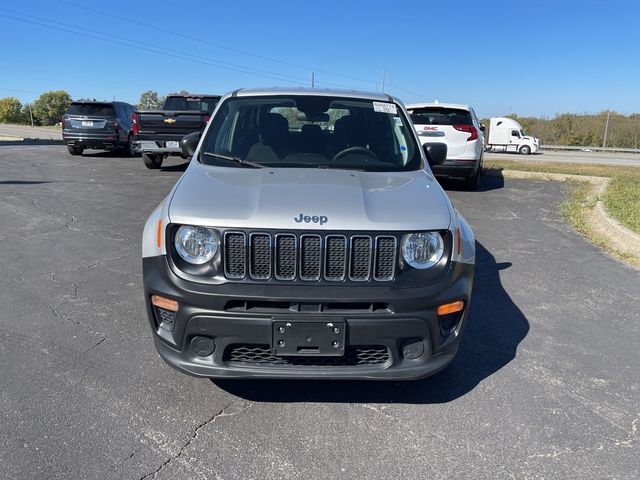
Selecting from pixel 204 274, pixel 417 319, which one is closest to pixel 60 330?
pixel 204 274

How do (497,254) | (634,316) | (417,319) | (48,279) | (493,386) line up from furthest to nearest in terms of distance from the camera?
(497,254)
(48,279)
(634,316)
(493,386)
(417,319)

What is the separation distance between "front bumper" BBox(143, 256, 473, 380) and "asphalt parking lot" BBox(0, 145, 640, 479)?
14.0 inches

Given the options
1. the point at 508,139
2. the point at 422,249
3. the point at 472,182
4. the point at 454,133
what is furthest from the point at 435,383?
the point at 508,139

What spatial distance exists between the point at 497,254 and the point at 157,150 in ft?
30.9

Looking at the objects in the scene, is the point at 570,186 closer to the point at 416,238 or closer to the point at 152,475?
the point at 416,238

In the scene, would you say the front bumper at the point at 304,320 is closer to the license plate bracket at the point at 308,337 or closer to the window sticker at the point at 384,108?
the license plate bracket at the point at 308,337

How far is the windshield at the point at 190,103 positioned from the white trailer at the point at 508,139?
97.1 feet

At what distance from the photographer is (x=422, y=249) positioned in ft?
9.28

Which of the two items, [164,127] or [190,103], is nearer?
[164,127]

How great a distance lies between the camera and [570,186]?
12906 millimetres

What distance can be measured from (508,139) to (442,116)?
31062 mm

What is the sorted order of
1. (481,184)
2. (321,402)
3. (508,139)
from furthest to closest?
1. (508,139)
2. (481,184)
3. (321,402)

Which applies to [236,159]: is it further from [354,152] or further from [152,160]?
[152,160]

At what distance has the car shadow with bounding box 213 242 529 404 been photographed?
10.4 ft
